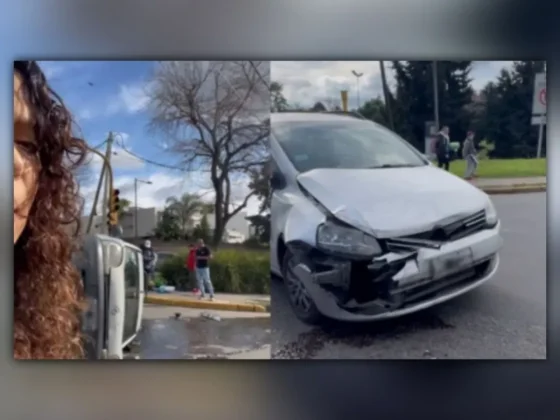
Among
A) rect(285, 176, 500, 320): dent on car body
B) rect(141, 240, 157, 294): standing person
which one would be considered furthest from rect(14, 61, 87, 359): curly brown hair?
rect(285, 176, 500, 320): dent on car body

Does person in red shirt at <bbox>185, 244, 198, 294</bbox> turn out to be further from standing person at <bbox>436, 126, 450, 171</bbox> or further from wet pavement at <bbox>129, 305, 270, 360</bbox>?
standing person at <bbox>436, 126, 450, 171</bbox>

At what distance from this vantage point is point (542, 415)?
319cm

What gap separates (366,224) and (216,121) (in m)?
0.80

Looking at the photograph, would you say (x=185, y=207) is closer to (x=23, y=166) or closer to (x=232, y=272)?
(x=232, y=272)

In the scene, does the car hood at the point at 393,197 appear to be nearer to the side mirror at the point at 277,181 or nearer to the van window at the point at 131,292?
the side mirror at the point at 277,181

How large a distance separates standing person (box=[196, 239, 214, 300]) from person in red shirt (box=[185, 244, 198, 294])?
13mm

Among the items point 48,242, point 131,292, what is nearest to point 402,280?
point 131,292

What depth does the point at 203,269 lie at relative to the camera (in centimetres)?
318

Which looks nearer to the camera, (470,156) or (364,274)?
(364,274)

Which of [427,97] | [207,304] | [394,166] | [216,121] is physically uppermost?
[427,97]

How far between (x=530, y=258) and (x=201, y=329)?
1.49 meters

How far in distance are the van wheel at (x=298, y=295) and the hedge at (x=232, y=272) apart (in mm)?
85
